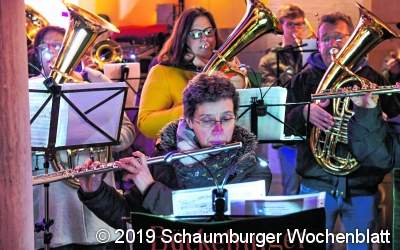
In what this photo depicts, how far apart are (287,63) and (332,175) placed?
1.73 meters

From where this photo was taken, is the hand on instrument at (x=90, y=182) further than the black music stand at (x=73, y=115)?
No

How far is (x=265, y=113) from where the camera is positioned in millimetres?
3541

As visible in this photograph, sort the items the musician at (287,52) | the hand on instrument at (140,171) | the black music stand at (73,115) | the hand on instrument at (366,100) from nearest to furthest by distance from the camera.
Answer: the hand on instrument at (140,171) → the black music stand at (73,115) → the hand on instrument at (366,100) → the musician at (287,52)

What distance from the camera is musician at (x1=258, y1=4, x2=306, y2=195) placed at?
4.97 metres

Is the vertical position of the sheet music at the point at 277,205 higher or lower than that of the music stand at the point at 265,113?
lower

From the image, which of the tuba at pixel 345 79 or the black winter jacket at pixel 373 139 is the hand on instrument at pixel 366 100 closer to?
the black winter jacket at pixel 373 139

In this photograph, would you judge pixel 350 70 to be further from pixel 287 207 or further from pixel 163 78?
pixel 287 207

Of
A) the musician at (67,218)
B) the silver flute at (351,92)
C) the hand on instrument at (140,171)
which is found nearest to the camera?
the hand on instrument at (140,171)

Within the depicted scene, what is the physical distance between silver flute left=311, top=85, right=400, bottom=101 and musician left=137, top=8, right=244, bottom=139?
561mm

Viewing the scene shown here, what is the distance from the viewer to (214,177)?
2.82 metres

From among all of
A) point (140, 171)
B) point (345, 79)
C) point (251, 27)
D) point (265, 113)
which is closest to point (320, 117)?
point (345, 79)

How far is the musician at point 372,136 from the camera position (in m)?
3.54

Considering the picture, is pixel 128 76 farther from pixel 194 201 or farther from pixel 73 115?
pixel 194 201

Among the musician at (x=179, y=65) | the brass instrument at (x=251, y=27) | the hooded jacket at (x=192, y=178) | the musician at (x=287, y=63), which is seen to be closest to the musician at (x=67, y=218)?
the musician at (x=179, y=65)
